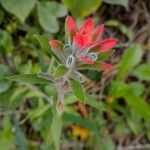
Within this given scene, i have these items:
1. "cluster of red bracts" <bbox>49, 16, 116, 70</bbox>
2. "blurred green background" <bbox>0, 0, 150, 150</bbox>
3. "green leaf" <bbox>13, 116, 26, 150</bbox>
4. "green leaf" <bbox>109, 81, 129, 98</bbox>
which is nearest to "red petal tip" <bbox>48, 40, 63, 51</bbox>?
"cluster of red bracts" <bbox>49, 16, 116, 70</bbox>

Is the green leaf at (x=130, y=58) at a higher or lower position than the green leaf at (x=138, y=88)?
higher

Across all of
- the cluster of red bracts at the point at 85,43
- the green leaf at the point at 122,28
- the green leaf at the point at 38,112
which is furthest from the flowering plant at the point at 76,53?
the green leaf at the point at 122,28

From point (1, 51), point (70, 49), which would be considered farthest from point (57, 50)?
point (1, 51)

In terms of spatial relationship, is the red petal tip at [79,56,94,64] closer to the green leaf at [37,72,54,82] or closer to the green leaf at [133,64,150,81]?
the green leaf at [37,72,54,82]

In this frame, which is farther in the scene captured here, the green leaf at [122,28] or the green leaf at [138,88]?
the green leaf at [122,28]

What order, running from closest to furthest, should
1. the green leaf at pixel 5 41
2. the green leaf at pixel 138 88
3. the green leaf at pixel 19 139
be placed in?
the green leaf at pixel 19 139 < the green leaf at pixel 5 41 < the green leaf at pixel 138 88

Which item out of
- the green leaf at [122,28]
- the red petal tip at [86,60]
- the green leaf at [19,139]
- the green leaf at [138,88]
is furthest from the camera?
the green leaf at [122,28]

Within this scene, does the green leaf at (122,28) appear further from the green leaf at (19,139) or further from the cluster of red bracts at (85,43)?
the cluster of red bracts at (85,43)
